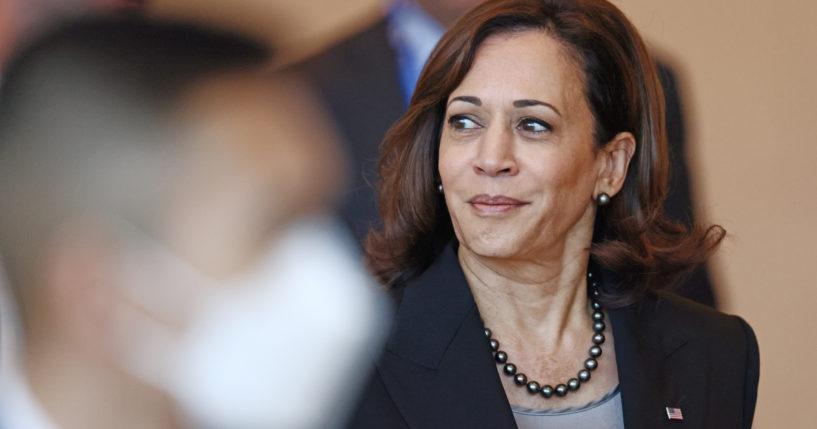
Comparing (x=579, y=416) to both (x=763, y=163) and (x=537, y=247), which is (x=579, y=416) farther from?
(x=763, y=163)

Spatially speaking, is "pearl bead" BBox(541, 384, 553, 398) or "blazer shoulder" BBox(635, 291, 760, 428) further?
"blazer shoulder" BBox(635, 291, 760, 428)

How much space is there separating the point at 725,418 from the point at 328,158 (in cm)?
105

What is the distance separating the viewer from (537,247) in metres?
1.91

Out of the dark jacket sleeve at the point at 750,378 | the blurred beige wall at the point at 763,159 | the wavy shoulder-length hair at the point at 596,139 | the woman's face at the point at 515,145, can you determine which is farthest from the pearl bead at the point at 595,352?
the blurred beige wall at the point at 763,159

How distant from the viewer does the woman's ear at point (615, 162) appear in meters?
2.02

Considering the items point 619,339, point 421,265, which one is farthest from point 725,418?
point 421,265

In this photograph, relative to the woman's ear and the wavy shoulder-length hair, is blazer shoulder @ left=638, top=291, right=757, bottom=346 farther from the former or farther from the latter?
the woman's ear

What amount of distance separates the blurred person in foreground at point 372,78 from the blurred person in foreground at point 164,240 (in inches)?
4.0

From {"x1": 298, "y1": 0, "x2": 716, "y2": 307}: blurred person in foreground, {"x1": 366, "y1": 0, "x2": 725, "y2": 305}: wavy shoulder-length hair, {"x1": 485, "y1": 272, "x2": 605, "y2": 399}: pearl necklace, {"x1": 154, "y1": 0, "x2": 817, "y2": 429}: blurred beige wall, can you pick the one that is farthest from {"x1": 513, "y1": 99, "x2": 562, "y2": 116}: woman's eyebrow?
{"x1": 154, "y1": 0, "x2": 817, "y2": 429}: blurred beige wall

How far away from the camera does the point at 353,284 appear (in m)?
2.26

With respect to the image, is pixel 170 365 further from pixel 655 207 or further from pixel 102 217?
pixel 655 207

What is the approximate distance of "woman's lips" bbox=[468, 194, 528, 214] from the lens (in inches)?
72.3

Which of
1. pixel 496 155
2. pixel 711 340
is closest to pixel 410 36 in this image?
pixel 496 155

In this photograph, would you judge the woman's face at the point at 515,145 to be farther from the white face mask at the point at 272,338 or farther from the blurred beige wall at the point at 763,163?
the blurred beige wall at the point at 763,163
